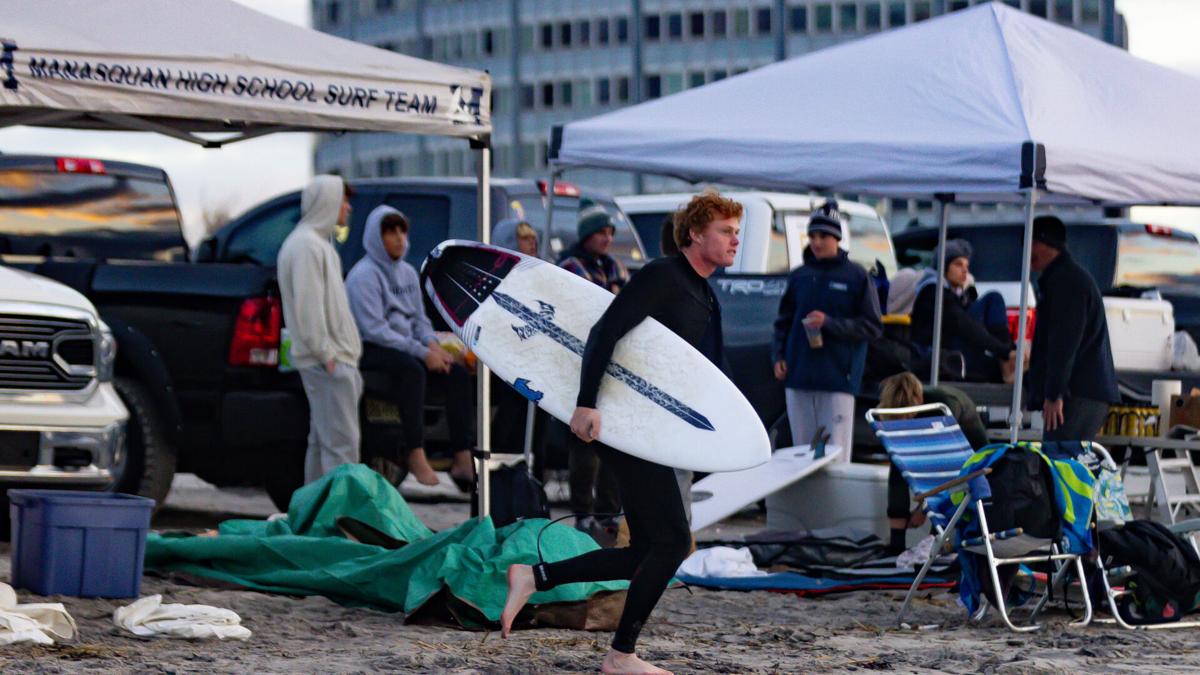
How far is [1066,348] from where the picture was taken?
412 inches

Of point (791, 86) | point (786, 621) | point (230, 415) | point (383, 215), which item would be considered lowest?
point (786, 621)

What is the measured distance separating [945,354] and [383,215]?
4.22m

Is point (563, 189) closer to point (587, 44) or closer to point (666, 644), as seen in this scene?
point (666, 644)

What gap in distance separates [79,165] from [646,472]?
6.66 metres

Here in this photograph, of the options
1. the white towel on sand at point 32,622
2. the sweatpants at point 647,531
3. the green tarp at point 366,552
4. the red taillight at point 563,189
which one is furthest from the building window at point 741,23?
the sweatpants at point 647,531

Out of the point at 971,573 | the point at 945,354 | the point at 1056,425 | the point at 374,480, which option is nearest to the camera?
the point at 971,573

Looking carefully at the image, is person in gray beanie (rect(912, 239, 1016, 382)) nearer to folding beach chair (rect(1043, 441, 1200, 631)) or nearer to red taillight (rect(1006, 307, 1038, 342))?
red taillight (rect(1006, 307, 1038, 342))

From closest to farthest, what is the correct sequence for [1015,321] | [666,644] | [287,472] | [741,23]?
[666,644]
[287,472]
[1015,321]
[741,23]

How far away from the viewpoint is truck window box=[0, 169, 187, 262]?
1230 centimetres

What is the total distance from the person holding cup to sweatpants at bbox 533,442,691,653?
4799 millimetres

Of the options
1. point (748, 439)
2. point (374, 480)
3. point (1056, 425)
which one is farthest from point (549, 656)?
point (1056, 425)

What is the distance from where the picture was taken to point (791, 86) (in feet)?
39.6

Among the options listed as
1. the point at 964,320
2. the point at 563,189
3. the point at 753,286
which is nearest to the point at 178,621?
the point at 563,189

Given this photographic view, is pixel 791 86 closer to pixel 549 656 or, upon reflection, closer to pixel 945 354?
pixel 945 354
